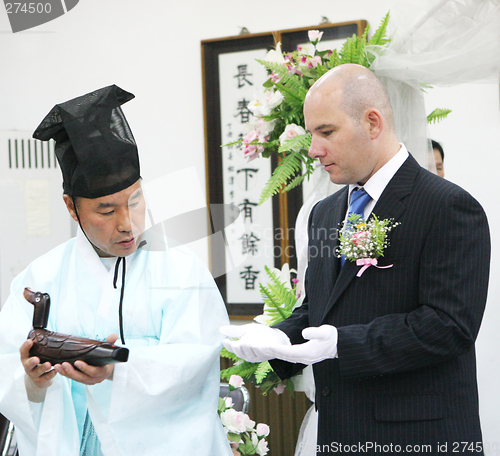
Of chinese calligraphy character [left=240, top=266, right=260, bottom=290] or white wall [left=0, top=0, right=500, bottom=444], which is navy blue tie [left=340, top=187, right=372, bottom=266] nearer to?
white wall [left=0, top=0, right=500, bottom=444]

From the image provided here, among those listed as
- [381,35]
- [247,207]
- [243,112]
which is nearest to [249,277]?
[247,207]

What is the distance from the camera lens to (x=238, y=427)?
1.85 meters

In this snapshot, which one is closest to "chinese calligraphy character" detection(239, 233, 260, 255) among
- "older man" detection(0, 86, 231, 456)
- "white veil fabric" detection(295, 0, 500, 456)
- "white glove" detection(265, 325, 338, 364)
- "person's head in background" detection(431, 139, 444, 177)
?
"person's head in background" detection(431, 139, 444, 177)

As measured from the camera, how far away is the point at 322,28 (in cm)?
314

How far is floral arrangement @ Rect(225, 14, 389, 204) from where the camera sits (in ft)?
6.26

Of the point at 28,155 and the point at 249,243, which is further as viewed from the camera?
the point at 28,155

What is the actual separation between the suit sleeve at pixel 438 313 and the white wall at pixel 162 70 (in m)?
1.83

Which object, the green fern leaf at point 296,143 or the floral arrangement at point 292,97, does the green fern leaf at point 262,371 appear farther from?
the green fern leaf at point 296,143

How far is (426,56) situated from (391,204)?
31.6 inches

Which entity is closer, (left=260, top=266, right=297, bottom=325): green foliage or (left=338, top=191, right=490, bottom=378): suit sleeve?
(left=338, top=191, right=490, bottom=378): suit sleeve

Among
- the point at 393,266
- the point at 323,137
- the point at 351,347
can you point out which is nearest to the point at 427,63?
the point at 323,137

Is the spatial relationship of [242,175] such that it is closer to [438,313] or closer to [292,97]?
[292,97]

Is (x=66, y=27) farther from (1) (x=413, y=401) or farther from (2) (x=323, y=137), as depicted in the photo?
(1) (x=413, y=401)

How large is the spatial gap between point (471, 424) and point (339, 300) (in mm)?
406
